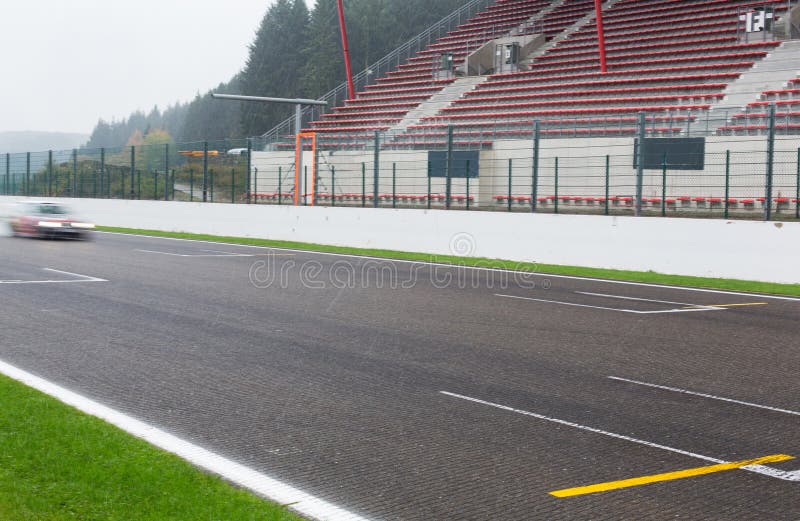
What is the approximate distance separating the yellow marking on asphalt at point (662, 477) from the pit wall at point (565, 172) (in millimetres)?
13525

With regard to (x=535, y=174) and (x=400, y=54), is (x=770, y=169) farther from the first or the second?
(x=400, y=54)

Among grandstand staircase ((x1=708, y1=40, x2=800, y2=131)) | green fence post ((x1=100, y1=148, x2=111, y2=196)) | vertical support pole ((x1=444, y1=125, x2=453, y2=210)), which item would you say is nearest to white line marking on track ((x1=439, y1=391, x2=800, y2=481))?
vertical support pole ((x1=444, y1=125, x2=453, y2=210))

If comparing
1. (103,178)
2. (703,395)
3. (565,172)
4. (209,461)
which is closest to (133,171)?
(103,178)

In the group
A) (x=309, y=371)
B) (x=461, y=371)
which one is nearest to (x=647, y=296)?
(x=461, y=371)

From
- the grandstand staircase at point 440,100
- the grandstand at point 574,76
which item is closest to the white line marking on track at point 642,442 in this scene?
the grandstand at point 574,76

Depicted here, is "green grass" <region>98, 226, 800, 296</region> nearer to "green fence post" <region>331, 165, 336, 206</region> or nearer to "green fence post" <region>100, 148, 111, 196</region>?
"green fence post" <region>331, 165, 336, 206</region>

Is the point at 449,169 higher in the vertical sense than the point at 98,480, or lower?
higher

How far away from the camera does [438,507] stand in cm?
493

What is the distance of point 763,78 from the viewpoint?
31.2 meters

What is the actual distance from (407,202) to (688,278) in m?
10.5

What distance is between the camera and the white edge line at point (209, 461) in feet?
16.0

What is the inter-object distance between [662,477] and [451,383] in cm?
280

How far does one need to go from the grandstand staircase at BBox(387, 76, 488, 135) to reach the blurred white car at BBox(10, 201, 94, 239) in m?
16.1

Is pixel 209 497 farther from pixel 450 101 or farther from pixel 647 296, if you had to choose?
pixel 450 101
